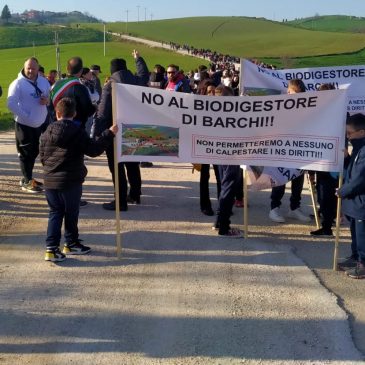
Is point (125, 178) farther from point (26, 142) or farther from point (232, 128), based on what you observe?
point (232, 128)

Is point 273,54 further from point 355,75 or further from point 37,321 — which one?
point 37,321

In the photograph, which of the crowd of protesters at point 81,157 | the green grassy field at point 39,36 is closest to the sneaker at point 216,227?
the crowd of protesters at point 81,157

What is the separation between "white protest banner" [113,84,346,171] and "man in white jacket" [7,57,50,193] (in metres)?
2.86

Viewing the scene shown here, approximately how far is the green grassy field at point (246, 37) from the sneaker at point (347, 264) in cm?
6551

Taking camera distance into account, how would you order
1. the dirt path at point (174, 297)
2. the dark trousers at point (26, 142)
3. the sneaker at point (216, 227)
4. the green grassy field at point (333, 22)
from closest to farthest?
the dirt path at point (174, 297) < the sneaker at point (216, 227) < the dark trousers at point (26, 142) < the green grassy field at point (333, 22)

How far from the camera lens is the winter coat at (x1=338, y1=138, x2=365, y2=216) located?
5.02m

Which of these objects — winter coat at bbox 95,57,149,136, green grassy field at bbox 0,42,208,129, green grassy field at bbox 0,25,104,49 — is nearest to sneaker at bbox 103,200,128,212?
winter coat at bbox 95,57,149,136

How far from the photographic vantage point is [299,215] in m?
7.39

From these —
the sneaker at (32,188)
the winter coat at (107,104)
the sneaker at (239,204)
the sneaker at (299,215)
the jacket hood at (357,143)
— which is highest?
the winter coat at (107,104)

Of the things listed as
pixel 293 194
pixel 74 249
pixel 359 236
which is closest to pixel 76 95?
pixel 74 249

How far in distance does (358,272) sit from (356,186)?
947mm

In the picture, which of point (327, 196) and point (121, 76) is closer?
point (327, 196)

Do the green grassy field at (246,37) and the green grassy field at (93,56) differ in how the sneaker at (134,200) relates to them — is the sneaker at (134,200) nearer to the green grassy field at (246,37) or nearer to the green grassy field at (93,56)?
the green grassy field at (93,56)

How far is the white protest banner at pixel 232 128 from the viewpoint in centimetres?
559
